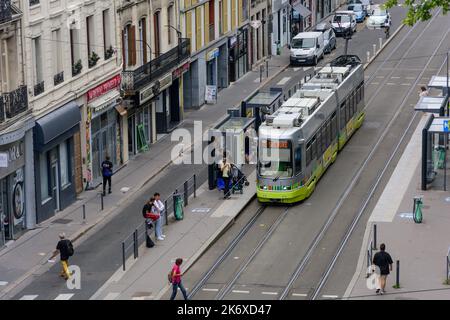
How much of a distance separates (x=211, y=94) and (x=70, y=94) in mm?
22578

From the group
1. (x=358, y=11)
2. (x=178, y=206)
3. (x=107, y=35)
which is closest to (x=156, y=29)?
(x=107, y=35)

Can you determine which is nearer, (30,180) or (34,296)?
(34,296)

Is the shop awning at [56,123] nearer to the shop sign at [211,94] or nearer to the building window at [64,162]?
the building window at [64,162]

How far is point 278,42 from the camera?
86.9 m

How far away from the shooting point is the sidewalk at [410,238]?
3606 centimetres

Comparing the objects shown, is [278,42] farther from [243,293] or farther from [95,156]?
[243,293]

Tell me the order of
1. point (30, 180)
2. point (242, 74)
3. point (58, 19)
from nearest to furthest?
point (30, 180), point (58, 19), point (242, 74)

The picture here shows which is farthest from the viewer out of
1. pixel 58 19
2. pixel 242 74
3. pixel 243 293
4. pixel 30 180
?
pixel 242 74

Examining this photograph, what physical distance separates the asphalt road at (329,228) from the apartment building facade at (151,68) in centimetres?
1020

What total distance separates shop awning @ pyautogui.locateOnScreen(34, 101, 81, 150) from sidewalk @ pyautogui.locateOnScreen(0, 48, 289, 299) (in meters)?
3.31

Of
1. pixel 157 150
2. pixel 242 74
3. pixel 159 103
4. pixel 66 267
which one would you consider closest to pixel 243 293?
pixel 66 267

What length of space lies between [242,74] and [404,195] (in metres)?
31.9

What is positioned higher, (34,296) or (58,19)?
(58,19)

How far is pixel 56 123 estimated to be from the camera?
45.6 m
